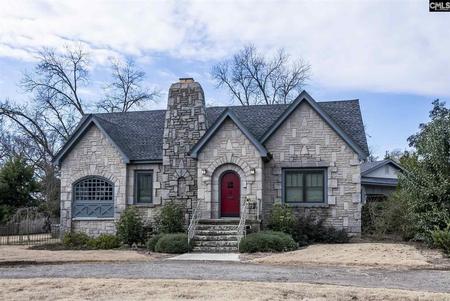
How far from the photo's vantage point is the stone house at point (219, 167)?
22.4m

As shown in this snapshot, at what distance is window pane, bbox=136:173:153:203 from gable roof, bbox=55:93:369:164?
83 cm

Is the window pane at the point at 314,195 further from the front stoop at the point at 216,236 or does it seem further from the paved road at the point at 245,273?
the paved road at the point at 245,273

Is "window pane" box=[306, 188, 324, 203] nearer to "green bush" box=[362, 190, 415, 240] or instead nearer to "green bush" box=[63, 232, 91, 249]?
"green bush" box=[362, 190, 415, 240]

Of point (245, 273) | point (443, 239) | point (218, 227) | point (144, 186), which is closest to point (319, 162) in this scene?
point (218, 227)

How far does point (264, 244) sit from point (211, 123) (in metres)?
8.85

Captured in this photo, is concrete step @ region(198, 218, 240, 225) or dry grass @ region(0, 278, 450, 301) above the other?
concrete step @ region(198, 218, 240, 225)

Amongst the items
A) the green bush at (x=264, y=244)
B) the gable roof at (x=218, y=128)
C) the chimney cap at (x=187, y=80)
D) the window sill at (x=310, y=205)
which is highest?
the chimney cap at (x=187, y=80)

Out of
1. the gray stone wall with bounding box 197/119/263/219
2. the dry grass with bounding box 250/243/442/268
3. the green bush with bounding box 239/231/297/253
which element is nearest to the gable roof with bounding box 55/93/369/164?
the gray stone wall with bounding box 197/119/263/219

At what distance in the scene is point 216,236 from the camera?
20.1m

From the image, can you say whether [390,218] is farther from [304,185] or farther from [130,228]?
[130,228]

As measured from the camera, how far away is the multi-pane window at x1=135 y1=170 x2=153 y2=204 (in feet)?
81.6

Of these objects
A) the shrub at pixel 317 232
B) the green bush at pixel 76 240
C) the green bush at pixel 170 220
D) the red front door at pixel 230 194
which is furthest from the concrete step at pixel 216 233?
the green bush at pixel 76 240

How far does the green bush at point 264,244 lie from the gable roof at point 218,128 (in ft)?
14.7

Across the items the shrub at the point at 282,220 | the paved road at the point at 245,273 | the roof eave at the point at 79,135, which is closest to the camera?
the paved road at the point at 245,273
